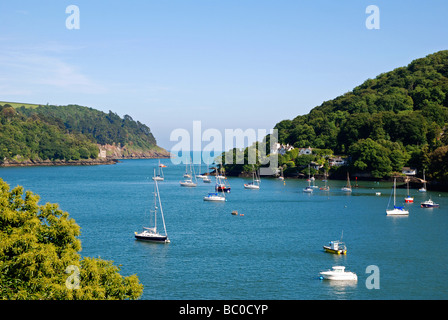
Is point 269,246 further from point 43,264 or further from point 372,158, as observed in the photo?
point 372,158

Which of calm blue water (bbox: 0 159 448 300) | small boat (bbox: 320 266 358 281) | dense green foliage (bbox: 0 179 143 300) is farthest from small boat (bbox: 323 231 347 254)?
dense green foliage (bbox: 0 179 143 300)

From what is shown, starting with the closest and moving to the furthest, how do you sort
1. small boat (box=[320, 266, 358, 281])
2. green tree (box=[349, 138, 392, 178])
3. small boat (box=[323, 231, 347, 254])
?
small boat (box=[320, 266, 358, 281]) → small boat (box=[323, 231, 347, 254]) → green tree (box=[349, 138, 392, 178])

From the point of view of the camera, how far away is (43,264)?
18750 mm

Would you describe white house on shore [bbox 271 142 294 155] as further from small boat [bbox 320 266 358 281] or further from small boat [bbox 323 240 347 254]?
small boat [bbox 320 266 358 281]

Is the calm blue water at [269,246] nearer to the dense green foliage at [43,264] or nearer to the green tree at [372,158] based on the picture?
the dense green foliage at [43,264]

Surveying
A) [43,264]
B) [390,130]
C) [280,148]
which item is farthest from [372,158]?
[43,264]

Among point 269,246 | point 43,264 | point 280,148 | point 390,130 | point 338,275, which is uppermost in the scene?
point 390,130

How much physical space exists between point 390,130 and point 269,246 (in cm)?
11497

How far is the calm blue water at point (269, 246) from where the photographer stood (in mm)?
36094

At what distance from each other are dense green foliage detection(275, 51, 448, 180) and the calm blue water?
3690cm

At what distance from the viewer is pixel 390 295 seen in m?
34.4

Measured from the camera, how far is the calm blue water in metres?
36.1

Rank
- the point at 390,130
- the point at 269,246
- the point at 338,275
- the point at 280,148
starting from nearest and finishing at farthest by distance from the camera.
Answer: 1. the point at 338,275
2. the point at 269,246
3. the point at 390,130
4. the point at 280,148
